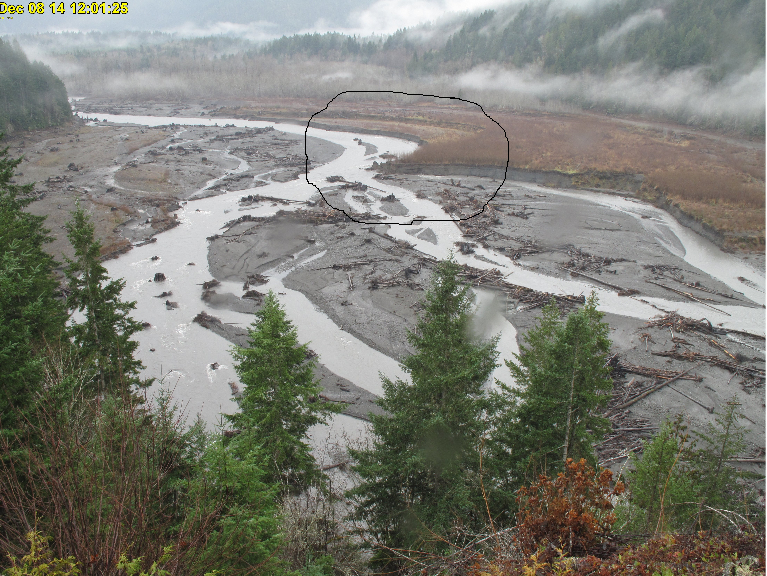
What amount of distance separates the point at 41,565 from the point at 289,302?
1951cm

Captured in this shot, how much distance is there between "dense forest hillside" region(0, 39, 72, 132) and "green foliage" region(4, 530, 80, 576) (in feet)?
259

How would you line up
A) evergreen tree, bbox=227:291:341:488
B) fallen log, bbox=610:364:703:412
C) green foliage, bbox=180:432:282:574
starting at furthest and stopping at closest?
A: fallen log, bbox=610:364:703:412
evergreen tree, bbox=227:291:341:488
green foliage, bbox=180:432:282:574

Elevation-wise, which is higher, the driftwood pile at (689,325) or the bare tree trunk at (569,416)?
the bare tree trunk at (569,416)

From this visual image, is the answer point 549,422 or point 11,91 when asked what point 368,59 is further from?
point 549,422

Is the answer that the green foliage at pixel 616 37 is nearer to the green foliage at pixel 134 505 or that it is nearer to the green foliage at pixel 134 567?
the green foliage at pixel 134 505

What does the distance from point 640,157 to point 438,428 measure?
51.4 metres

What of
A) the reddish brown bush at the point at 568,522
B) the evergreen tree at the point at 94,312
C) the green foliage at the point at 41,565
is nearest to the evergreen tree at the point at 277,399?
the evergreen tree at the point at 94,312

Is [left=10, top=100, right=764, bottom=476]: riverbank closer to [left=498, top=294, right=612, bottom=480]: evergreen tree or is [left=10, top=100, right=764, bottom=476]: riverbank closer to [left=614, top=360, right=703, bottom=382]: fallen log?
[left=614, top=360, right=703, bottom=382]: fallen log

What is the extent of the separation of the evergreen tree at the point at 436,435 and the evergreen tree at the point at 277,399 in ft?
4.61

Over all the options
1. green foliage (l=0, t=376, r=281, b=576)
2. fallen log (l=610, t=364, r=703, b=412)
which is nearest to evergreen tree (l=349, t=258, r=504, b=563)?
green foliage (l=0, t=376, r=281, b=576)

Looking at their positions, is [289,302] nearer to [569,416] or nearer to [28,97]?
Answer: [569,416]

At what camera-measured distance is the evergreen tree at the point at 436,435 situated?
791cm

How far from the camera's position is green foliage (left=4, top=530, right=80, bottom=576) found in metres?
3.60

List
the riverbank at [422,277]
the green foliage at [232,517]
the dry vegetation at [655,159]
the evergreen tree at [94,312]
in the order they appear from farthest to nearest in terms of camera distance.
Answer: the dry vegetation at [655,159] < the riverbank at [422,277] < the evergreen tree at [94,312] < the green foliage at [232,517]
